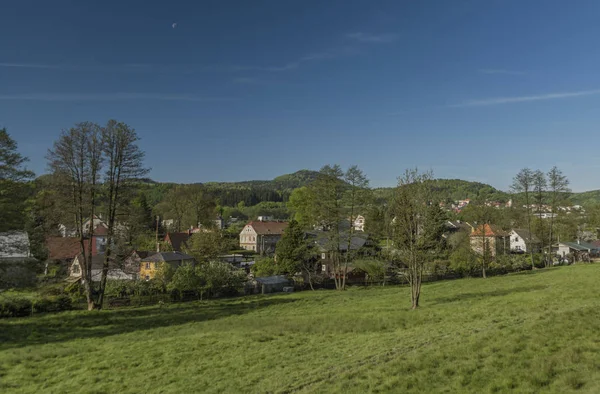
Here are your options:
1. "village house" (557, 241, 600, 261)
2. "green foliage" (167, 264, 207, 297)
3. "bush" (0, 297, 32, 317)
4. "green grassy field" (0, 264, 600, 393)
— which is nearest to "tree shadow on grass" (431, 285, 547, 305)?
"green grassy field" (0, 264, 600, 393)

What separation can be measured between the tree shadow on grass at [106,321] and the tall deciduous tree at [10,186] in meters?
5.73

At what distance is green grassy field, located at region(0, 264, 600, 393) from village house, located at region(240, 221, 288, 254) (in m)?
65.5

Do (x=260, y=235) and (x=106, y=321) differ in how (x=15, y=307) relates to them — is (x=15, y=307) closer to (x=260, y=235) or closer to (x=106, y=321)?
(x=106, y=321)

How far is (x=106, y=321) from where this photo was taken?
22.6 meters

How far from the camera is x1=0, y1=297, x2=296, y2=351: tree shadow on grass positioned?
19031 millimetres

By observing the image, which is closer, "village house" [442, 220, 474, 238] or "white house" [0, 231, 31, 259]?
"white house" [0, 231, 31, 259]

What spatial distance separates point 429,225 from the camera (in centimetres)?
2136

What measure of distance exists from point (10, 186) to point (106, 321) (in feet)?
29.8

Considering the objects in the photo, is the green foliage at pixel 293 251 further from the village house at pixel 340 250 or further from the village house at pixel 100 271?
the village house at pixel 100 271

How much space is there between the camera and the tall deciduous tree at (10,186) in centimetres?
2003

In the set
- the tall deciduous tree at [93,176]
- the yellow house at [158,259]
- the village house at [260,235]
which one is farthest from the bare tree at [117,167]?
the village house at [260,235]

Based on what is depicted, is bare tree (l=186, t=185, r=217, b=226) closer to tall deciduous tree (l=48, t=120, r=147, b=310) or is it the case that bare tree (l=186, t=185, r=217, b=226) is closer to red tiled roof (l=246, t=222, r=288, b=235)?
red tiled roof (l=246, t=222, r=288, b=235)

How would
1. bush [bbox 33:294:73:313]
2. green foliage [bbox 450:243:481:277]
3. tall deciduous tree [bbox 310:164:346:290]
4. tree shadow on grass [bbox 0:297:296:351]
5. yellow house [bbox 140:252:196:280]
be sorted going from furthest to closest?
1. green foliage [bbox 450:243:481:277]
2. yellow house [bbox 140:252:196:280]
3. tall deciduous tree [bbox 310:164:346:290]
4. bush [bbox 33:294:73:313]
5. tree shadow on grass [bbox 0:297:296:351]

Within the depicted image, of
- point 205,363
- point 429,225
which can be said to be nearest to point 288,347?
point 205,363
